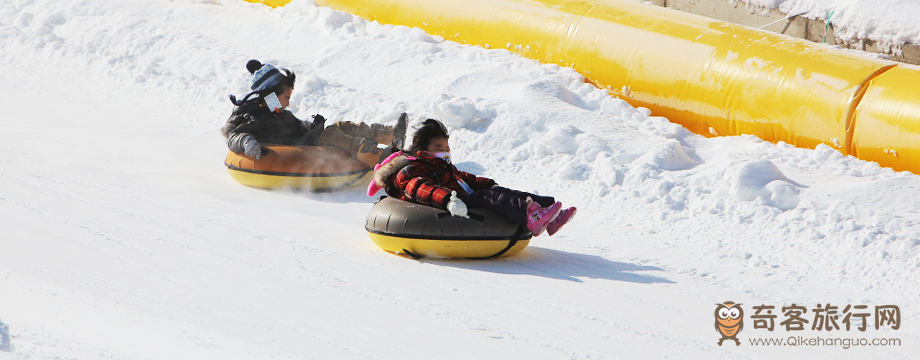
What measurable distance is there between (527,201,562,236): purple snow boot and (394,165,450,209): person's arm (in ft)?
1.50

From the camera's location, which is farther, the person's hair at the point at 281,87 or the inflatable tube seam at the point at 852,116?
the inflatable tube seam at the point at 852,116

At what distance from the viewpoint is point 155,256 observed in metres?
4.62

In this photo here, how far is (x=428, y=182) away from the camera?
4.82 metres

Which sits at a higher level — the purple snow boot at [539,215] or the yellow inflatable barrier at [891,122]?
the yellow inflatable barrier at [891,122]

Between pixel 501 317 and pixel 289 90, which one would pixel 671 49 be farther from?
pixel 501 317

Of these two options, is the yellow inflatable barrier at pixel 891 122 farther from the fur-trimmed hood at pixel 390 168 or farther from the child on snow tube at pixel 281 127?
the fur-trimmed hood at pixel 390 168

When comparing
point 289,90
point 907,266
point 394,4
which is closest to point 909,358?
point 907,266

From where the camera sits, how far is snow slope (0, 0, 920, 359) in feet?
12.3

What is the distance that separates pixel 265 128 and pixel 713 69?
3.78m

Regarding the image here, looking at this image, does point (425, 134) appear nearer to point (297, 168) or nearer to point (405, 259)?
point (405, 259)

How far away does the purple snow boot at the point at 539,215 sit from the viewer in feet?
15.3

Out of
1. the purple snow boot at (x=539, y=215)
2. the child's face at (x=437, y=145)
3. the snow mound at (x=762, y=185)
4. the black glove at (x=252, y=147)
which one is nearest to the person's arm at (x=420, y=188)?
the child's face at (x=437, y=145)

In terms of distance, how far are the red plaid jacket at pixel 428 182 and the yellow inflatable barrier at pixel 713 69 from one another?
306cm

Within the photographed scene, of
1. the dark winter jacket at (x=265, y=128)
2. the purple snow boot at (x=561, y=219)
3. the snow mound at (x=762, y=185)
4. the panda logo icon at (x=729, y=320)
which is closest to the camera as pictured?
the panda logo icon at (x=729, y=320)
